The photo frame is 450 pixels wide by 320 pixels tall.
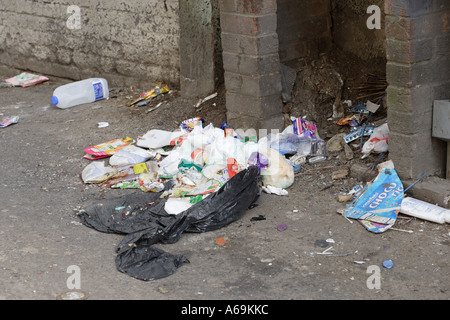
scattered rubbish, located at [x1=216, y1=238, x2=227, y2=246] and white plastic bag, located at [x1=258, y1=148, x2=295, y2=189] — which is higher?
white plastic bag, located at [x1=258, y1=148, x2=295, y2=189]

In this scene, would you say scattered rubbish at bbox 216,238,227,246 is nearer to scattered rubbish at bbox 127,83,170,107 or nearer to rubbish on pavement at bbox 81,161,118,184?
rubbish on pavement at bbox 81,161,118,184

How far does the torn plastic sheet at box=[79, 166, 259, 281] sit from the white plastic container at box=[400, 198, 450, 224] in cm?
115

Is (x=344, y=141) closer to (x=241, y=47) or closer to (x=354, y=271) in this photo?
(x=241, y=47)

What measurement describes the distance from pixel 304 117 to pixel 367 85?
0.70 meters

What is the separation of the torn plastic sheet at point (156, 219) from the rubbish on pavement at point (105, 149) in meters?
1.03

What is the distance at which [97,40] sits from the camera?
8391 millimetres

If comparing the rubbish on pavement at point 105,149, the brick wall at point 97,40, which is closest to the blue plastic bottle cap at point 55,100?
the brick wall at point 97,40

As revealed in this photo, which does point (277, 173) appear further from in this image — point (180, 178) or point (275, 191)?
point (180, 178)

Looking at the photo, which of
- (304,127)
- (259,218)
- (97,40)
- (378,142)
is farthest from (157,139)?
(97,40)

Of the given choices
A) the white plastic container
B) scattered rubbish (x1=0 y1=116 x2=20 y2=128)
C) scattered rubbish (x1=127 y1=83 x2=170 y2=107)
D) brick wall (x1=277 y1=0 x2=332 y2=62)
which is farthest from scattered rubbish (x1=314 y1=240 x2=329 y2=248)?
scattered rubbish (x1=0 y1=116 x2=20 y2=128)

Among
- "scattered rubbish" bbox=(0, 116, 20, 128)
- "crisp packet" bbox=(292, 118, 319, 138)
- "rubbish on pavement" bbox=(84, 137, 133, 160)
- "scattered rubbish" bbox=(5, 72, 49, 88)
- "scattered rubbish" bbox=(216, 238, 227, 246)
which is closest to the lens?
"scattered rubbish" bbox=(216, 238, 227, 246)

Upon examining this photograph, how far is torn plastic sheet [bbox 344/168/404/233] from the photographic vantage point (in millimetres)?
4777

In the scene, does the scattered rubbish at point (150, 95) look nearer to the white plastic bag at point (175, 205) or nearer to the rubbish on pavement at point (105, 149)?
the rubbish on pavement at point (105, 149)
